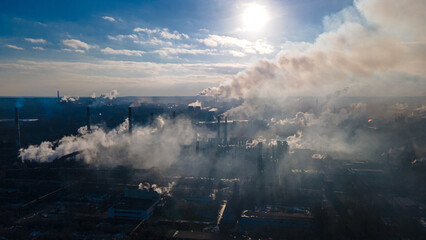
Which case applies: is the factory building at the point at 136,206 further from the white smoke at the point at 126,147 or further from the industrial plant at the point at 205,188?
the white smoke at the point at 126,147

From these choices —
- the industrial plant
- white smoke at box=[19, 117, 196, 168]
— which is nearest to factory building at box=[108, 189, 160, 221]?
the industrial plant

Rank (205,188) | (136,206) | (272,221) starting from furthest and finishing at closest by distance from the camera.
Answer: (205,188) → (136,206) → (272,221)

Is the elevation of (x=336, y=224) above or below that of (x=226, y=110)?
below

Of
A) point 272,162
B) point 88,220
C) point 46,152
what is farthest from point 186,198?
point 46,152

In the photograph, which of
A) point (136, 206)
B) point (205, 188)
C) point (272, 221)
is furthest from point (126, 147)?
point (272, 221)

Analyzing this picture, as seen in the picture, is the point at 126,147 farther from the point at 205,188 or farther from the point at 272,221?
the point at 272,221

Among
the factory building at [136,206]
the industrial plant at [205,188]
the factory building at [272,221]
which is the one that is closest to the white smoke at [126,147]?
the industrial plant at [205,188]

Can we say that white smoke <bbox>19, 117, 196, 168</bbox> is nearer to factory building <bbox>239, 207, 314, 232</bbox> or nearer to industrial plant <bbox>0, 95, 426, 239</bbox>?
industrial plant <bbox>0, 95, 426, 239</bbox>

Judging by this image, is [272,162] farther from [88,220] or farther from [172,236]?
[88,220]
